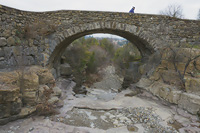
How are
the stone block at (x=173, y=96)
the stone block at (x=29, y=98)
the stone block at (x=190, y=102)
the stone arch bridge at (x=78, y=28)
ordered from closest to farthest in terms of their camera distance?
the stone block at (x=29, y=98), the stone block at (x=190, y=102), the stone block at (x=173, y=96), the stone arch bridge at (x=78, y=28)

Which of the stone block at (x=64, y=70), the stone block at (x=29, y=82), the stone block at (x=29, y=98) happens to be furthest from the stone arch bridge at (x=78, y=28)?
the stone block at (x=64, y=70)

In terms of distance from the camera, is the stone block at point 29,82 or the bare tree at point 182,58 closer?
the stone block at point 29,82

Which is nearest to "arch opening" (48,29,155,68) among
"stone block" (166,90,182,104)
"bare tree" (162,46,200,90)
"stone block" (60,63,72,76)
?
"bare tree" (162,46,200,90)

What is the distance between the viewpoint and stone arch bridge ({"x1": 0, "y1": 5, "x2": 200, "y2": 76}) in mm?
5285

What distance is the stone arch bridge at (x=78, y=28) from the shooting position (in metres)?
5.29

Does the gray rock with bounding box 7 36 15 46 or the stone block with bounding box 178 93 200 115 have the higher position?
the gray rock with bounding box 7 36 15 46

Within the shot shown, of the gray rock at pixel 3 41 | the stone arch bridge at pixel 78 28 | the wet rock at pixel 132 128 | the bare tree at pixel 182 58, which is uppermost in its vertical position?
the stone arch bridge at pixel 78 28

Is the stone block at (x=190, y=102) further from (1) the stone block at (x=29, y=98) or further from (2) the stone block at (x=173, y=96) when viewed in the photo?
(1) the stone block at (x=29, y=98)

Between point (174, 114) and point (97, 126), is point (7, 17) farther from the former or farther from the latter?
point (174, 114)

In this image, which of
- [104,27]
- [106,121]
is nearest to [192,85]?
[106,121]

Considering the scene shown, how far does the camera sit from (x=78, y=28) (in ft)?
20.3

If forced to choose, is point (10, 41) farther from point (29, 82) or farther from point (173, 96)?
point (173, 96)

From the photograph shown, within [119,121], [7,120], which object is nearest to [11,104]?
[7,120]

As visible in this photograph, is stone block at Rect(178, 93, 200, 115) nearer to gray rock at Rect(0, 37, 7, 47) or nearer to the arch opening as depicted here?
the arch opening
